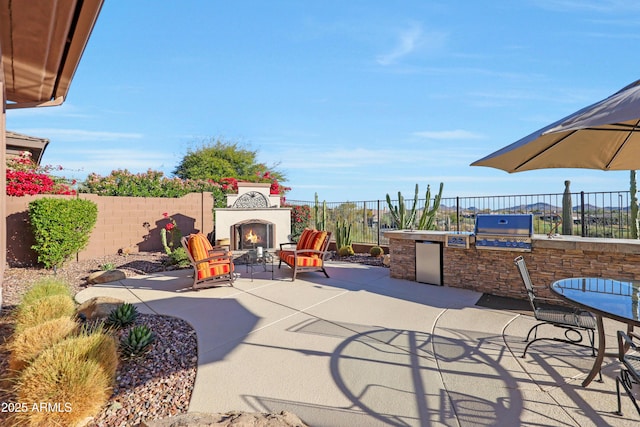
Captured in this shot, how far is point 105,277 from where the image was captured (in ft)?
22.8

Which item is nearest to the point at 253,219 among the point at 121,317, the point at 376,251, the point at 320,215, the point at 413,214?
the point at 320,215

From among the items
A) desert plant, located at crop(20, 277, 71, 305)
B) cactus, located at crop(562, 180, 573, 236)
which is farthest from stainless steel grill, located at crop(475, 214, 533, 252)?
desert plant, located at crop(20, 277, 71, 305)

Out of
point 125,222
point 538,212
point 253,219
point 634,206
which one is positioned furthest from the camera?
point 253,219

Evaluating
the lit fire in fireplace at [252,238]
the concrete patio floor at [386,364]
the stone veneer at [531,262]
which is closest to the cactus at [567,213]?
the stone veneer at [531,262]

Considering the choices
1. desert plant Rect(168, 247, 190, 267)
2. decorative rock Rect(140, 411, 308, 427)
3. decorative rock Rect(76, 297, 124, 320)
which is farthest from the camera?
desert plant Rect(168, 247, 190, 267)

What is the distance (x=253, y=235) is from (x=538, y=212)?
866 centimetres

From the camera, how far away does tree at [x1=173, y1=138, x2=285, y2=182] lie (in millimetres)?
23219

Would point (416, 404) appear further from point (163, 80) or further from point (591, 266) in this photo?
point (163, 80)

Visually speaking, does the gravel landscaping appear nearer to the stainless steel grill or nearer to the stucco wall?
the stucco wall

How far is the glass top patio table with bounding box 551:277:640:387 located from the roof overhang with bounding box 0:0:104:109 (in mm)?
5537

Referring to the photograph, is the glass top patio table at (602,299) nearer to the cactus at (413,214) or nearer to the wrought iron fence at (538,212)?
the wrought iron fence at (538,212)

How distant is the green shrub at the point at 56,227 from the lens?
725 centimetres

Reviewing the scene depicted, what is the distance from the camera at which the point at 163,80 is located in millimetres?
10508

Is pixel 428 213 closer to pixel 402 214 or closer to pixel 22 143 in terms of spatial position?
pixel 402 214
